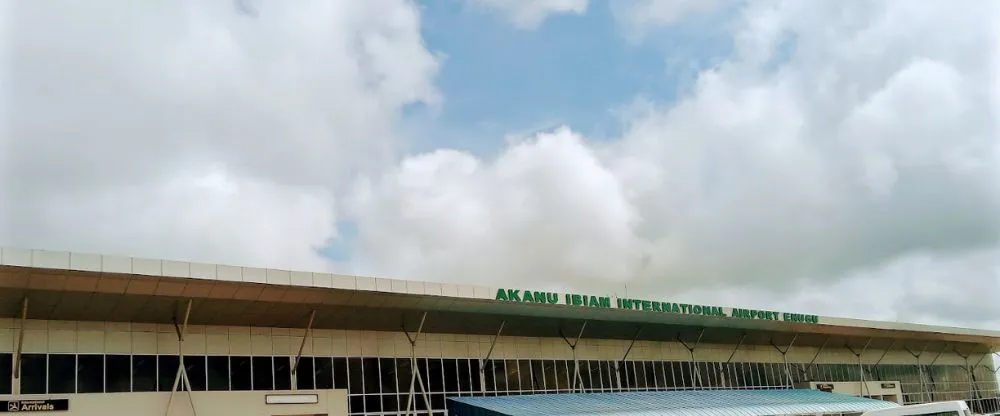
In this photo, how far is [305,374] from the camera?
123 feet

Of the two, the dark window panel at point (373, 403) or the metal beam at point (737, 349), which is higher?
the metal beam at point (737, 349)

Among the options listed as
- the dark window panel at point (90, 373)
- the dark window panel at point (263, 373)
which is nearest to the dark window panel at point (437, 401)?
the dark window panel at point (263, 373)

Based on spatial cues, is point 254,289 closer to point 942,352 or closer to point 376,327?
point 376,327

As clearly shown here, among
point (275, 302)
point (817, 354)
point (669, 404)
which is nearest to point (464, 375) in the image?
point (669, 404)

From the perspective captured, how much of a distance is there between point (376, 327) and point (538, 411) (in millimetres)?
8017

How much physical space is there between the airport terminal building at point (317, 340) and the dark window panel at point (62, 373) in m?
0.05

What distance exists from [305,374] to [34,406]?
10468mm

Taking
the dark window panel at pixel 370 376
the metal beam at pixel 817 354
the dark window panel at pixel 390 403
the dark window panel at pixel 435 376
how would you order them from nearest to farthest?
1. the dark window panel at pixel 370 376
2. the dark window panel at pixel 390 403
3. the dark window panel at pixel 435 376
4. the metal beam at pixel 817 354

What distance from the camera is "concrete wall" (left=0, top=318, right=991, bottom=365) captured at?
3216cm

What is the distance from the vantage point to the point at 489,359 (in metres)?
44.3

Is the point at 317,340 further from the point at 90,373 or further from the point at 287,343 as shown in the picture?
the point at 90,373

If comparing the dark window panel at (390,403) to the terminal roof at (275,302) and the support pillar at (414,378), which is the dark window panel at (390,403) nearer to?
the support pillar at (414,378)

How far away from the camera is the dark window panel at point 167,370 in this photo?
33750mm

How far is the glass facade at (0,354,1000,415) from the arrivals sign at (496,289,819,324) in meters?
4.94
